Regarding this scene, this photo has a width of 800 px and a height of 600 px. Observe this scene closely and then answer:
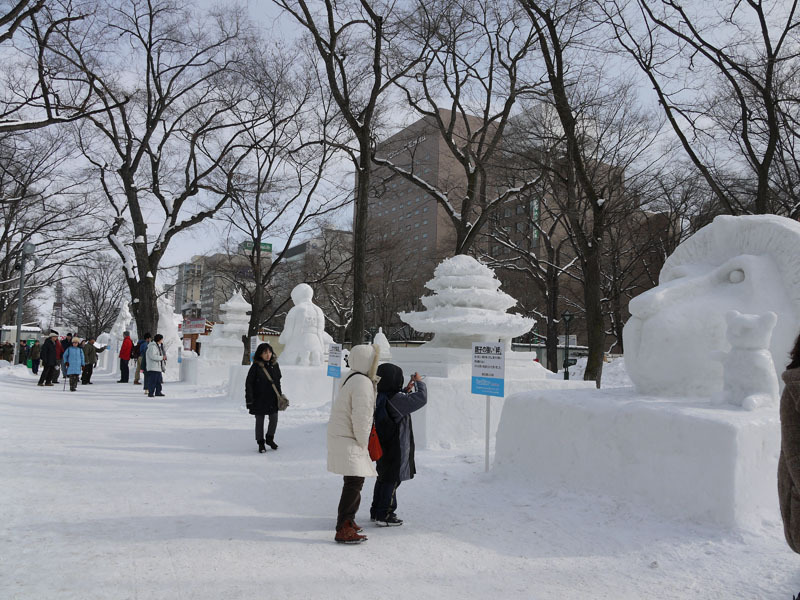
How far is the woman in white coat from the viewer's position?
4629mm

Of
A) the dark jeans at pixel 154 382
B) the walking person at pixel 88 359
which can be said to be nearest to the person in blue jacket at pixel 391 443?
the dark jeans at pixel 154 382

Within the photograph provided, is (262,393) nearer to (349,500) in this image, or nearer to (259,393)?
(259,393)

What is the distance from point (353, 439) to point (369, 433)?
13cm

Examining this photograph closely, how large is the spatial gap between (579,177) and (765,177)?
381 cm

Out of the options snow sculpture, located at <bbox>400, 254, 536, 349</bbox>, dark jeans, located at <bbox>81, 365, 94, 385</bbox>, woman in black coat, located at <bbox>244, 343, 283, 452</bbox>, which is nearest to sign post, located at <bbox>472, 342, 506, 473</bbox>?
Answer: snow sculpture, located at <bbox>400, 254, 536, 349</bbox>

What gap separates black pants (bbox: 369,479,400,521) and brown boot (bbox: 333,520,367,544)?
45 centimetres

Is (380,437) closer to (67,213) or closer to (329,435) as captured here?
(329,435)

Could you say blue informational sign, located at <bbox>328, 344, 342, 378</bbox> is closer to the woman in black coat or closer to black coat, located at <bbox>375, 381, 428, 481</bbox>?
the woman in black coat

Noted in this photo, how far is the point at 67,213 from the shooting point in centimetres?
2503

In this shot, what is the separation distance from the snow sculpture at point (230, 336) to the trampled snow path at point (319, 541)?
15830 mm

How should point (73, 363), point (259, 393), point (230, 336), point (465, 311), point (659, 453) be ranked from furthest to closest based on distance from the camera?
point (230, 336) < point (73, 363) < point (465, 311) < point (259, 393) < point (659, 453)

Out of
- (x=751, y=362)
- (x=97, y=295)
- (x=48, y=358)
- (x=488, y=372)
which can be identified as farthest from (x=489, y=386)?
(x=97, y=295)

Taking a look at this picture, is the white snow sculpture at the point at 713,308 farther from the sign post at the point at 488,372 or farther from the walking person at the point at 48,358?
the walking person at the point at 48,358

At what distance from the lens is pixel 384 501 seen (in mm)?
5059
